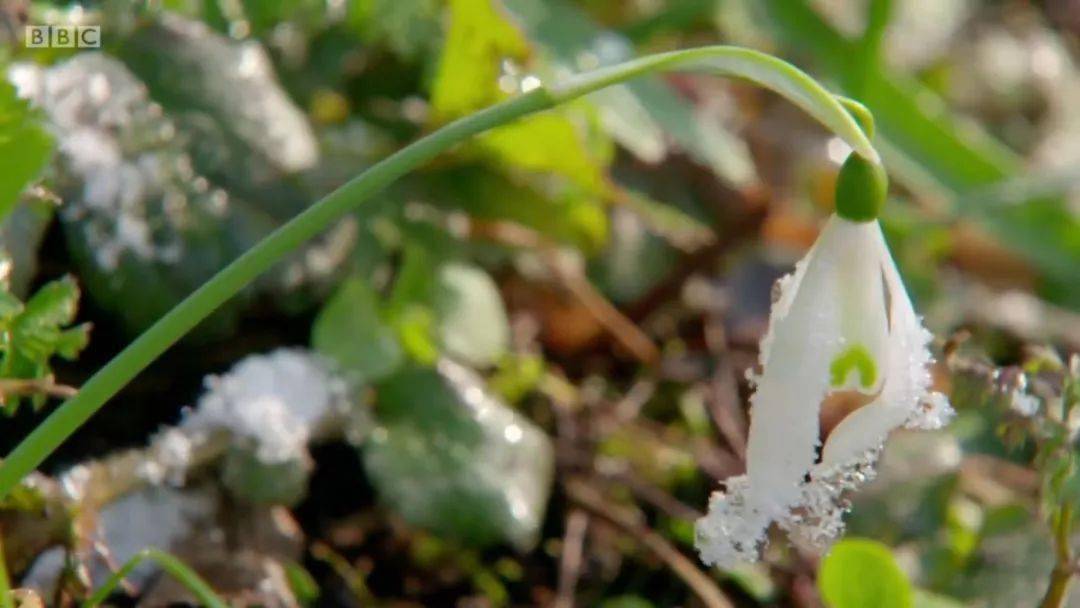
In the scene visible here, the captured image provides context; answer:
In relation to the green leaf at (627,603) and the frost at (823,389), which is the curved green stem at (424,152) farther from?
the green leaf at (627,603)

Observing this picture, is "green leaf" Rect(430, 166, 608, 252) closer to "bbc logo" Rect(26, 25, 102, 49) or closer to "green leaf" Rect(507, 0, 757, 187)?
"green leaf" Rect(507, 0, 757, 187)

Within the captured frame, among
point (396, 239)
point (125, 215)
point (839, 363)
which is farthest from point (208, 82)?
point (839, 363)

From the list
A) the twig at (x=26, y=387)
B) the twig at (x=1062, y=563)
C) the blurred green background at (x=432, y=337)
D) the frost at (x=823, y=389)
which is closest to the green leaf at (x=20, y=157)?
the blurred green background at (x=432, y=337)

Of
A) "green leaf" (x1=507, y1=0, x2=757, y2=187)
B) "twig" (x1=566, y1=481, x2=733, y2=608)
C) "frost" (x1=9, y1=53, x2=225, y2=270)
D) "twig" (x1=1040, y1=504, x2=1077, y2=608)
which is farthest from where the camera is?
"green leaf" (x1=507, y1=0, x2=757, y2=187)

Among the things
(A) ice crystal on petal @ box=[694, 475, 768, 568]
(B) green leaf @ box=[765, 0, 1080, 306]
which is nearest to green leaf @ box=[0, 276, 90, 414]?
(A) ice crystal on petal @ box=[694, 475, 768, 568]

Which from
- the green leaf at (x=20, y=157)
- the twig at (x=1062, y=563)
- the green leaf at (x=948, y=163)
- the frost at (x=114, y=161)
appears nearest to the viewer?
the green leaf at (x=20, y=157)

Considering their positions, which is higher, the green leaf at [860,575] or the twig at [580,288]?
the green leaf at [860,575]

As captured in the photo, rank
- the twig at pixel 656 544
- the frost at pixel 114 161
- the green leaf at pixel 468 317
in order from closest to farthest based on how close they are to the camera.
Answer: the frost at pixel 114 161 → the twig at pixel 656 544 → the green leaf at pixel 468 317
